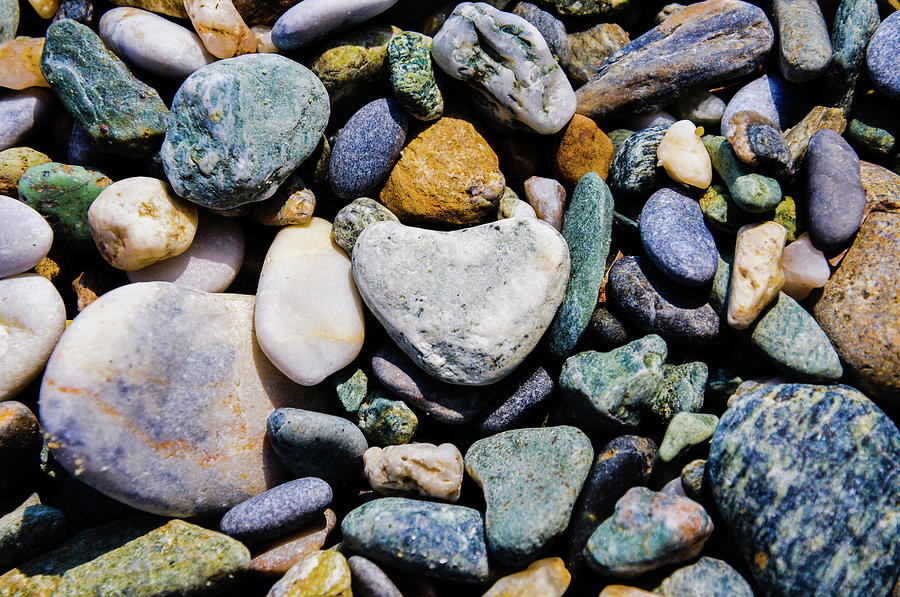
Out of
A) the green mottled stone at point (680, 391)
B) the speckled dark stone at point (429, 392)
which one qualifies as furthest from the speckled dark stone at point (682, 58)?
the speckled dark stone at point (429, 392)

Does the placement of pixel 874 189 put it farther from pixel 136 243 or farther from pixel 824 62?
pixel 136 243

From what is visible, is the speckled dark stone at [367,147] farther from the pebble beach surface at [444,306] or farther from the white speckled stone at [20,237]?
the white speckled stone at [20,237]

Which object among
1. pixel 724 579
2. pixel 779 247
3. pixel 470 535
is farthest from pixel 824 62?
pixel 470 535

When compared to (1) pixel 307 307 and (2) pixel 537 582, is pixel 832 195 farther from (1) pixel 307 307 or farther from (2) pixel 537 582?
(1) pixel 307 307

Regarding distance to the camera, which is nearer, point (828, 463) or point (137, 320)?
point (828, 463)

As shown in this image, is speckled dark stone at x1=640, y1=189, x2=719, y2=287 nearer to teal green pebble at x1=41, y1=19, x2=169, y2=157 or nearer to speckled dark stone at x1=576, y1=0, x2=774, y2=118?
speckled dark stone at x1=576, y1=0, x2=774, y2=118

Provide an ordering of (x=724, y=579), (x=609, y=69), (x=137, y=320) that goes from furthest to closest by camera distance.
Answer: (x=609, y=69), (x=137, y=320), (x=724, y=579)

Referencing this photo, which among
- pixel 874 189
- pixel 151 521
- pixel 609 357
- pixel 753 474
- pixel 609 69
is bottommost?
pixel 151 521

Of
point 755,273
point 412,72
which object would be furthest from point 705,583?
point 412,72

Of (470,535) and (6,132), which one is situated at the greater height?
(6,132)
